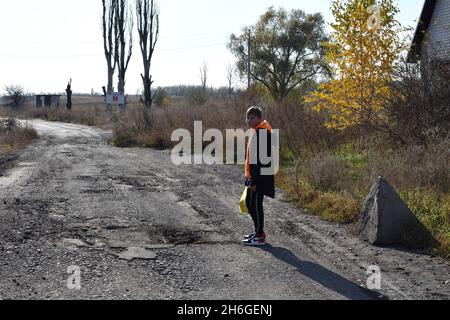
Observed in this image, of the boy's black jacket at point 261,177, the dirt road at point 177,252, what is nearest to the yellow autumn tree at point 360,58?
the dirt road at point 177,252

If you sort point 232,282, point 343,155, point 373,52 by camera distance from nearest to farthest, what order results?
point 232,282
point 343,155
point 373,52

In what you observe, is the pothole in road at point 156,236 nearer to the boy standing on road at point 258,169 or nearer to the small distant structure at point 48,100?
the boy standing on road at point 258,169

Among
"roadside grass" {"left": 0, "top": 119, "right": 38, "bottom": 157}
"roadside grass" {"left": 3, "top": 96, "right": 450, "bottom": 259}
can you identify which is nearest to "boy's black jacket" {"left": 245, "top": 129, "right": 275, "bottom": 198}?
"roadside grass" {"left": 3, "top": 96, "right": 450, "bottom": 259}

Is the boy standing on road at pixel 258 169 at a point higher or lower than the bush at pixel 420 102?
lower

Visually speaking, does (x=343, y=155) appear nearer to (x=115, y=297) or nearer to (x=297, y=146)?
(x=297, y=146)

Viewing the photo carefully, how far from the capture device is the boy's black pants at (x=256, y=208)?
22.7ft

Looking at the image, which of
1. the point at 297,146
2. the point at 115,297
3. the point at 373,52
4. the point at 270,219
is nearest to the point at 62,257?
the point at 115,297

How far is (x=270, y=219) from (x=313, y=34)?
145ft

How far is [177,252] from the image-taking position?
6453 millimetres

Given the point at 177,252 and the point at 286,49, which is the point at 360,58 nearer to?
the point at 177,252

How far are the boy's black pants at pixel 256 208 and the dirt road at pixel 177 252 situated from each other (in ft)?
0.94

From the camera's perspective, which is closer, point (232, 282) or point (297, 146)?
point (232, 282)

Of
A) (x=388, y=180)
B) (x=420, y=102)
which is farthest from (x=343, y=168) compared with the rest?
(x=420, y=102)

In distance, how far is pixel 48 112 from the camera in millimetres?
53844
